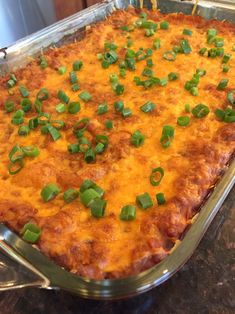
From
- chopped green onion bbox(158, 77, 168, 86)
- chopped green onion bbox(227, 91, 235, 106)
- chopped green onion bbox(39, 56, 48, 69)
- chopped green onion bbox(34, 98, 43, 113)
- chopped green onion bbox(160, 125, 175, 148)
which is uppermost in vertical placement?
chopped green onion bbox(39, 56, 48, 69)

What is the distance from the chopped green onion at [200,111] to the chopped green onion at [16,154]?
2.88 ft

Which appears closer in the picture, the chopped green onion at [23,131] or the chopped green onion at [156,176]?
the chopped green onion at [156,176]

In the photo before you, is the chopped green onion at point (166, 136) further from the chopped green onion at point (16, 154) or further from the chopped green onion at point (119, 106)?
the chopped green onion at point (16, 154)

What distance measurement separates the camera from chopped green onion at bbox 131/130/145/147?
5.59ft

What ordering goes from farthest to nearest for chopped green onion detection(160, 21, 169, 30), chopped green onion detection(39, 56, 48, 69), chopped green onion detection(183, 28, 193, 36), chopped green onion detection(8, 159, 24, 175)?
chopped green onion detection(160, 21, 169, 30), chopped green onion detection(183, 28, 193, 36), chopped green onion detection(39, 56, 48, 69), chopped green onion detection(8, 159, 24, 175)

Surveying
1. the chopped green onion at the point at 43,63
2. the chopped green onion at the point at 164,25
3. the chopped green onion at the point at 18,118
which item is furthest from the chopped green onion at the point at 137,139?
the chopped green onion at the point at 164,25

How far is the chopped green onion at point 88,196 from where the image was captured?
1445 mm

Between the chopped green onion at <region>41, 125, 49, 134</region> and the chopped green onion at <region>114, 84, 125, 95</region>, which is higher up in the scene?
the chopped green onion at <region>41, 125, 49, 134</region>

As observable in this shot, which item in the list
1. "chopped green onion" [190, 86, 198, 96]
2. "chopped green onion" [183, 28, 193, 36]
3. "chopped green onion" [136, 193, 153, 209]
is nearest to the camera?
"chopped green onion" [136, 193, 153, 209]

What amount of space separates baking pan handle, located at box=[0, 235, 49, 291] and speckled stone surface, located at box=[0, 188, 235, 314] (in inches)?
9.5

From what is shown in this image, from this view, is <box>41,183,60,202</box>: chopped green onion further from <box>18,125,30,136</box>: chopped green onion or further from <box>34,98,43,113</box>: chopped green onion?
<box>34,98,43,113</box>: chopped green onion

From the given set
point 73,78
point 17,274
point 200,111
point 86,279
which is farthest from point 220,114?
point 17,274

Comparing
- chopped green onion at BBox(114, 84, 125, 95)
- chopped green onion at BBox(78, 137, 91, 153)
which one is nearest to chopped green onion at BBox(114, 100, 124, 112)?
chopped green onion at BBox(114, 84, 125, 95)

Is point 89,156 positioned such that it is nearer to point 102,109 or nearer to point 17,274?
point 102,109
